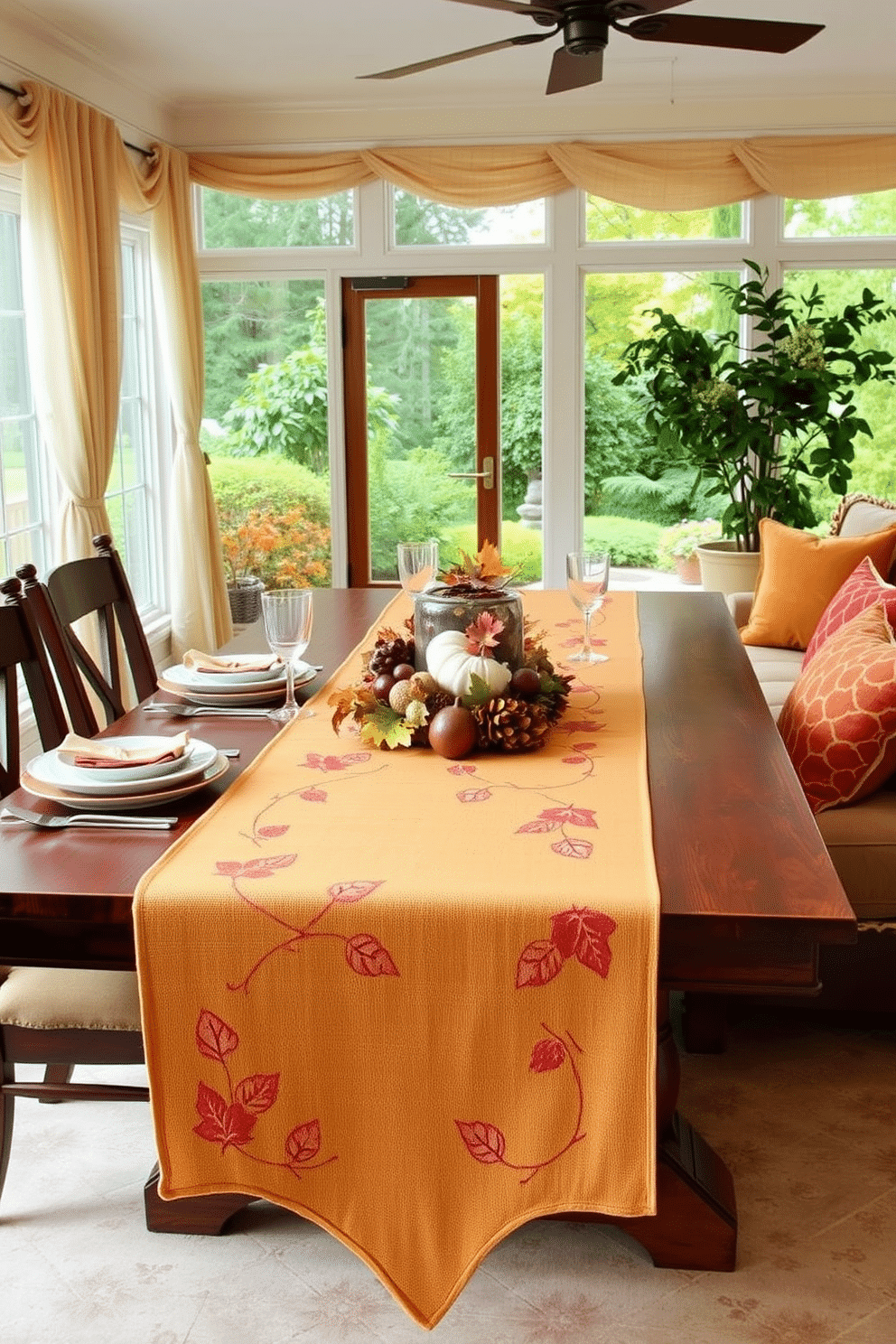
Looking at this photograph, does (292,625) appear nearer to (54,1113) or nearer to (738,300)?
(54,1113)

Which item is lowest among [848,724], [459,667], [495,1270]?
[495,1270]

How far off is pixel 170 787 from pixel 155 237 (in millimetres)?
4609

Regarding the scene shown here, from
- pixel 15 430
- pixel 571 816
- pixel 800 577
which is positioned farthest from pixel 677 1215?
pixel 15 430

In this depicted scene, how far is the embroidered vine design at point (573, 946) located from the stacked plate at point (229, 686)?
1128 mm

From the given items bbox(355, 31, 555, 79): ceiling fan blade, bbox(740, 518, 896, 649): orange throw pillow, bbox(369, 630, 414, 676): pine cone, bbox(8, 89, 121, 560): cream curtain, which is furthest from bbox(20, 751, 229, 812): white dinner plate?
bbox(8, 89, 121, 560): cream curtain

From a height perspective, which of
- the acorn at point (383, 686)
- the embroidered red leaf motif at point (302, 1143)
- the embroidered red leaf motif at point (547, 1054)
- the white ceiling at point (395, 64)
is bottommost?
the embroidered red leaf motif at point (302, 1143)

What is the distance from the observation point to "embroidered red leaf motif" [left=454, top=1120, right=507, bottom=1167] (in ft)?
5.26

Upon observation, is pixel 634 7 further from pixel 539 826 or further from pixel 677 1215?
pixel 677 1215

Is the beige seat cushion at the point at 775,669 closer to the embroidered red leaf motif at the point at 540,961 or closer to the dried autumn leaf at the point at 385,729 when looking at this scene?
the dried autumn leaf at the point at 385,729

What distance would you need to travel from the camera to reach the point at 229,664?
2676mm

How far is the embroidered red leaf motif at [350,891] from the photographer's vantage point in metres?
1.55

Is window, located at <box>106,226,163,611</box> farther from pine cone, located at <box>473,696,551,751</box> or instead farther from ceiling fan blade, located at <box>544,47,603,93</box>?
pine cone, located at <box>473,696,551,751</box>

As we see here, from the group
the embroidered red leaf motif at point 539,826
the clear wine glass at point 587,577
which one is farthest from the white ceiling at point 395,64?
the embroidered red leaf motif at point 539,826

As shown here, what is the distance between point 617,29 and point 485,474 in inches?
146
